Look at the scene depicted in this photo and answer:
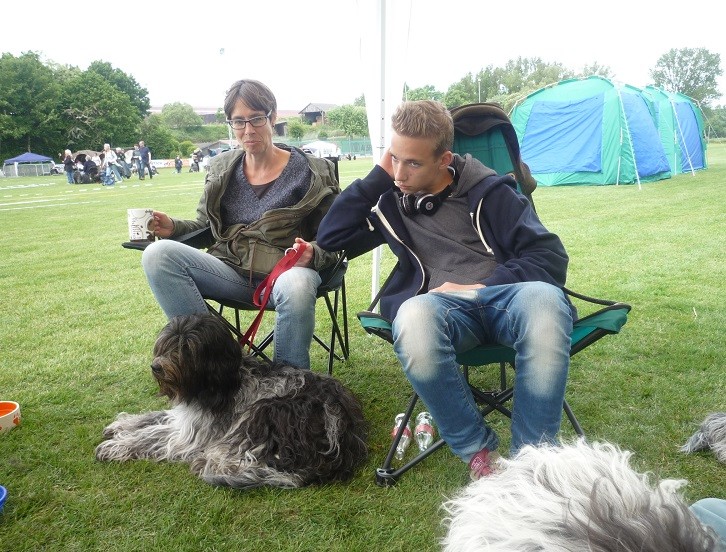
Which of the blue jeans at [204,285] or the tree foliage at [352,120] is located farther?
the tree foliage at [352,120]

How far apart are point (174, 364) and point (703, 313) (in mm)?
3605

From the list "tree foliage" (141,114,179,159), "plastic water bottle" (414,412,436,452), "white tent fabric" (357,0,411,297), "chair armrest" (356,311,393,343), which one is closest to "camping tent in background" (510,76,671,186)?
"white tent fabric" (357,0,411,297)

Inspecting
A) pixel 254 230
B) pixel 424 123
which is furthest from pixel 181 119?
pixel 424 123

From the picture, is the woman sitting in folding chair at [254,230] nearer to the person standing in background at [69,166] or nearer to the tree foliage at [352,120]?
the person standing in background at [69,166]

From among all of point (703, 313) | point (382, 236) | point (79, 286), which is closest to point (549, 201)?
point (703, 313)

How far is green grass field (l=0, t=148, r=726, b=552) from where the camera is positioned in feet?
7.16

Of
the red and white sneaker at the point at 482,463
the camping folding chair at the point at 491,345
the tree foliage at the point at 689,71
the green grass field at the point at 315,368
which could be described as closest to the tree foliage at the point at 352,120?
the tree foliage at the point at 689,71

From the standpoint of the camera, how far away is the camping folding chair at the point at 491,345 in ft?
7.60

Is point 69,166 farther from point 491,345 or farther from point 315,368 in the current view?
point 491,345

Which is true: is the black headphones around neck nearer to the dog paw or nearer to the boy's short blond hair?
the boy's short blond hair

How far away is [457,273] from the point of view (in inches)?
103

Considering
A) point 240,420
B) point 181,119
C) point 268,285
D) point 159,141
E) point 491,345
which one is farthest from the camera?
point 181,119

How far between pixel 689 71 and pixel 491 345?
74.9 m

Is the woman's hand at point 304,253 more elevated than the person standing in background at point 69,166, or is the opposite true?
the person standing in background at point 69,166
